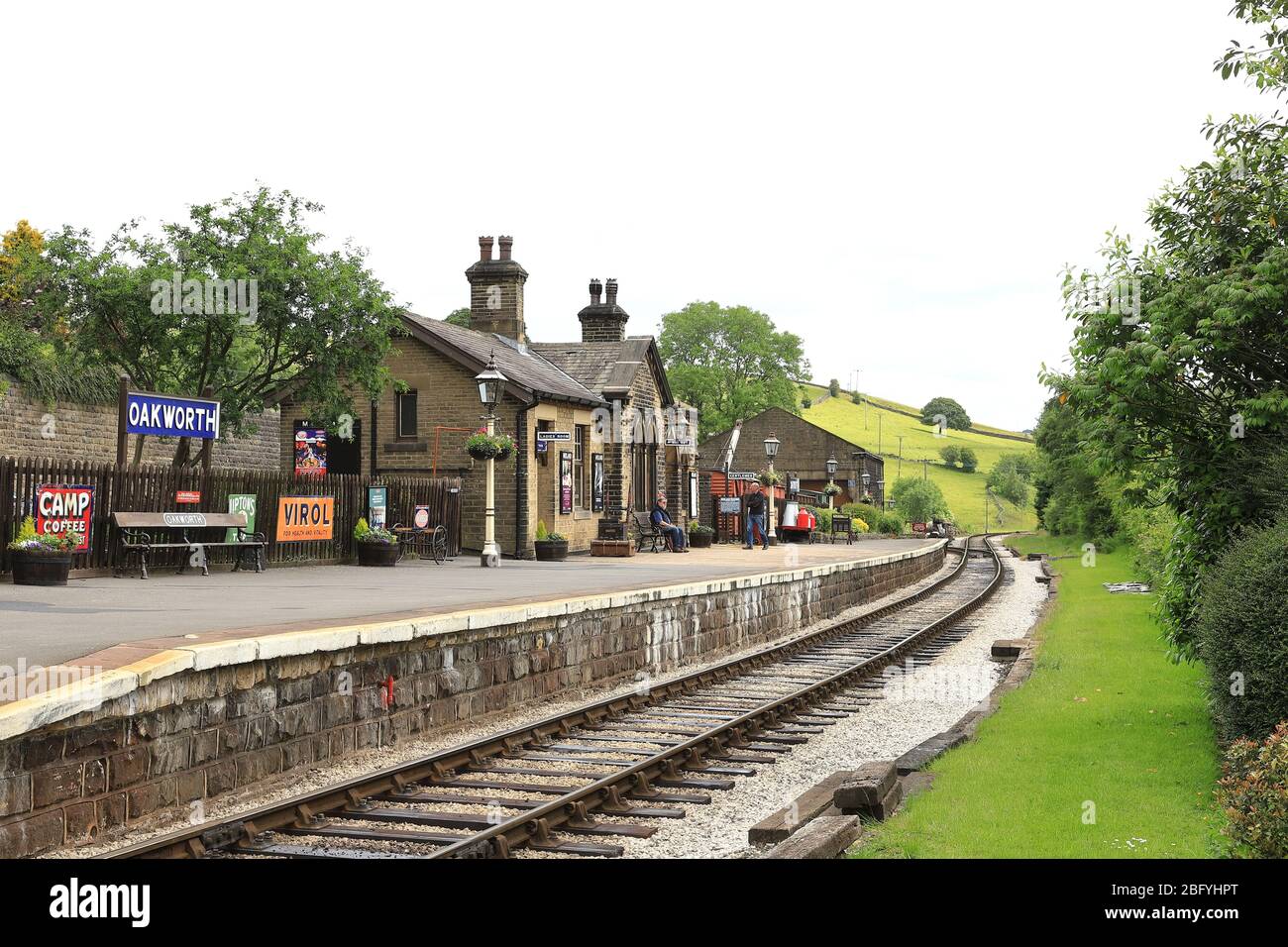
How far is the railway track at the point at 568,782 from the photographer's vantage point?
267 inches

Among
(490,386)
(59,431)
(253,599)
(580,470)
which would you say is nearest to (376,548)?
(490,386)

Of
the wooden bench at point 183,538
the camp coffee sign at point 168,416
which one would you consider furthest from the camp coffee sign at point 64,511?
the camp coffee sign at point 168,416

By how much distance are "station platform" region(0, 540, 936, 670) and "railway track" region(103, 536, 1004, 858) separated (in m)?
1.46

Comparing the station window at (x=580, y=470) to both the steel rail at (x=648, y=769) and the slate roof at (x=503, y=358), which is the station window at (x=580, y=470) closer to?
the slate roof at (x=503, y=358)

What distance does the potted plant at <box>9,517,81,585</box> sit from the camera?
48.5 ft

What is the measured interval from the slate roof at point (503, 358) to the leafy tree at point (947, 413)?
419 ft

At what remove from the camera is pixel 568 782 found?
855 cm

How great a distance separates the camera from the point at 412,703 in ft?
33.7

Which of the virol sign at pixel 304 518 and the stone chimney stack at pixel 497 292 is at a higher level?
the stone chimney stack at pixel 497 292

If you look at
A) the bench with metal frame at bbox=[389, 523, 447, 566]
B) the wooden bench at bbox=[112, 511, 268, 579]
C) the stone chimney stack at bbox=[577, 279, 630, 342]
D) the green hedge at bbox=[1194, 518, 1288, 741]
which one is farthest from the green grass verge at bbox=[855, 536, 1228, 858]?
the stone chimney stack at bbox=[577, 279, 630, 342]

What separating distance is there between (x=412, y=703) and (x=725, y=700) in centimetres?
382

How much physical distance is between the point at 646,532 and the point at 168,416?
17.4 metres

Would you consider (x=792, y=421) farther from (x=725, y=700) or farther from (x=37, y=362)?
(x=725, y=700)
